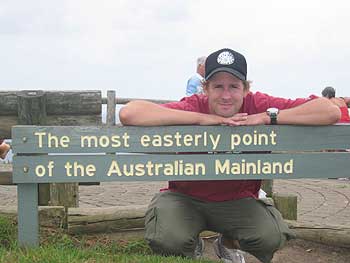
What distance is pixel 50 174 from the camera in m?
3.78

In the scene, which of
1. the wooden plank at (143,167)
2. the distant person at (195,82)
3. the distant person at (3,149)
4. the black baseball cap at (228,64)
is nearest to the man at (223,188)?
the black baseball cap at (228,64)

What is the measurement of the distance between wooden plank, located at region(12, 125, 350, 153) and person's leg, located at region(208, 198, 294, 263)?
0.45m

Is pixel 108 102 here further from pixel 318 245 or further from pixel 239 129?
pixel 239 129

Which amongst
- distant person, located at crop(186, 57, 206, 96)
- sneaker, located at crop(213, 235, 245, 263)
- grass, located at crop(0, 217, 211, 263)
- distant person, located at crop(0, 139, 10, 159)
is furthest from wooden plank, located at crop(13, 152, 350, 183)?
distant person, located at crop(186, 57, 206, 96)

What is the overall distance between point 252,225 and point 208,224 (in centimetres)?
33

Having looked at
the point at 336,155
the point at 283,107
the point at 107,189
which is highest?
the point at 283,107

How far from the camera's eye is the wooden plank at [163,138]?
148 inches

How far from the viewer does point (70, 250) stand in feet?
12.6

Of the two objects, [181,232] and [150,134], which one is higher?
[150,134]

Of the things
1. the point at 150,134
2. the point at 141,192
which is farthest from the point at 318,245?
the point at 141,192

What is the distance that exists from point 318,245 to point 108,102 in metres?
5.30

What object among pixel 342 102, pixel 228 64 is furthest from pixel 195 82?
pixel 228 64

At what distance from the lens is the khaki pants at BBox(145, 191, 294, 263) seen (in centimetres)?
384

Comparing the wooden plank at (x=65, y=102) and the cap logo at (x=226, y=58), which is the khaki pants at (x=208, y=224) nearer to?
the cap logo at (x=226, y=58)
